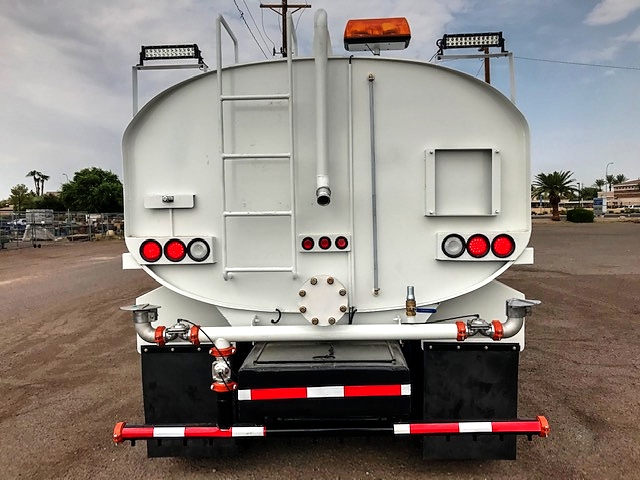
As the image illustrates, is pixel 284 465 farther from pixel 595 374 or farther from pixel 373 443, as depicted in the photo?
pixel 595 374

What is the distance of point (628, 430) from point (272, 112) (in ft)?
12.5

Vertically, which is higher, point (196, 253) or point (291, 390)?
point (196, 253)

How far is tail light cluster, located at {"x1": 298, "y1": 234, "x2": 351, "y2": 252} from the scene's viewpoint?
9.23 feet

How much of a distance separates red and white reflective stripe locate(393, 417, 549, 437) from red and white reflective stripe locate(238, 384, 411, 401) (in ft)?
0.67

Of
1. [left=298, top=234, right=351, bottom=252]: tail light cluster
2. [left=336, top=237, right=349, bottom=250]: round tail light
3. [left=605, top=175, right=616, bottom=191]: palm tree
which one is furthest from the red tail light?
[left=605, top=175, right=616, bottom=191]: palm tree

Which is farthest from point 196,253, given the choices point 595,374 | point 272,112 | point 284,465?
point 595,374

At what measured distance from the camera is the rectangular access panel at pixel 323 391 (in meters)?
2.44

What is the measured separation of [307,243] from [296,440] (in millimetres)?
1691

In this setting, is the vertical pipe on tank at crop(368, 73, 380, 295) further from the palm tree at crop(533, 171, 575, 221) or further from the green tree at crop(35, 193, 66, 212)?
the green tree at crop(35, 193, 66, 212)

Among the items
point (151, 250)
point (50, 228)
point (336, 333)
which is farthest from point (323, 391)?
point (50, 228)

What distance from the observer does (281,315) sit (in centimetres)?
292

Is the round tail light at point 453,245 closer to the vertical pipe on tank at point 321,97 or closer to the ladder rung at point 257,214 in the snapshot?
the vertical pipe on tank at point 321,97

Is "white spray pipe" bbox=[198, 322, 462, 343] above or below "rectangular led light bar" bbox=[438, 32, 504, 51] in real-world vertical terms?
below

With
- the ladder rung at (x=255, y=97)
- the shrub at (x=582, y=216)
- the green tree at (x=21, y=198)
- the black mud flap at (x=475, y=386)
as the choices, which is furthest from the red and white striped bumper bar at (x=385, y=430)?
the green tree at (x=21, y=198)
